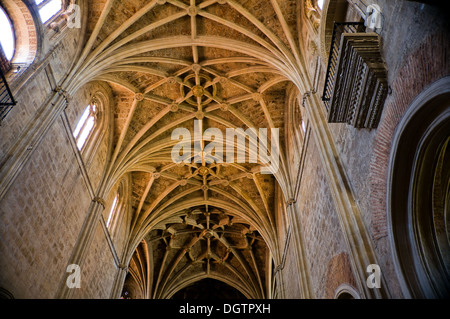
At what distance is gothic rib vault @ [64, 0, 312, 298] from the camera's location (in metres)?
12.5

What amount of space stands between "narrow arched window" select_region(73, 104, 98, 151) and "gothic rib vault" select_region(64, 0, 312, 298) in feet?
4.08

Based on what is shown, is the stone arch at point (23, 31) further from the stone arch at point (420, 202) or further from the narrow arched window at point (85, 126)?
the stone arch at point (420, 202)

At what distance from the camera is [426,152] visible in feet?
18.5

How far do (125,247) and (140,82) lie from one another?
781 cm

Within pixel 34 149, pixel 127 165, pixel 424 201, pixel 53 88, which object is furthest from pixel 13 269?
pixel 424 201

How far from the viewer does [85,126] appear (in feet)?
42.6

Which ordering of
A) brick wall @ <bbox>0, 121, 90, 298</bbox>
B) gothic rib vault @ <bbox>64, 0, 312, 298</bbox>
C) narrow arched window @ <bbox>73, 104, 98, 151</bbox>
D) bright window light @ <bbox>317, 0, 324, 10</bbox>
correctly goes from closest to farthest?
brick wall @ <bbox>0, 121, 90, 298</bbox> < bright window light @ <bbox>317, 0, 324, 10</bbox> < narrow arched window @ <bbox>73, 104, 98, 151</bbox> < gothic rib vault @ <bbox>64, 0, 312, 298</bbox>

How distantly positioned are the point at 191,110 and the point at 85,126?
4.86m

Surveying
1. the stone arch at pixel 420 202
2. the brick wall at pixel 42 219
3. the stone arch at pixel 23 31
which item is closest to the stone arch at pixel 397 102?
the stone arch at pixel 420 202

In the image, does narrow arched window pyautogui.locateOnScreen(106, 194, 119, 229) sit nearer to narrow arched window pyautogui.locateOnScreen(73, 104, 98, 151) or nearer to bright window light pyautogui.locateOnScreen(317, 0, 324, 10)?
narrow arched window pyautogui.locateOnScreen(73, 104, 98, 151)

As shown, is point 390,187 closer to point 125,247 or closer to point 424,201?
point 424,201

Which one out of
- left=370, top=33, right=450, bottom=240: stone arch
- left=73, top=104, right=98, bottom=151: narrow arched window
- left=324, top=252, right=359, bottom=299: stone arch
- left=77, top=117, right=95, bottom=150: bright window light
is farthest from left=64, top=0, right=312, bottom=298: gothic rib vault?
left=370, top=33, right=450, bottom=240: stone arch

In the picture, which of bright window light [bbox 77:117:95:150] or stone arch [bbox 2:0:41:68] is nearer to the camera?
stone arch [bbox 2:0:41:68]

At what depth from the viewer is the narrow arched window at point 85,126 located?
488 inches
